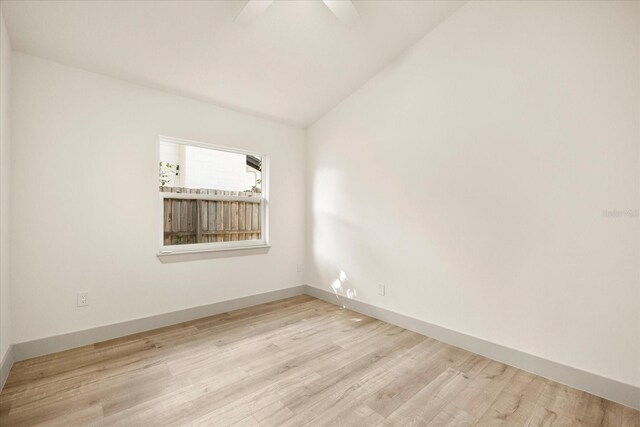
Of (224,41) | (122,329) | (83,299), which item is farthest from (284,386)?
(224,41)

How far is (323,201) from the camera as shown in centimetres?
387

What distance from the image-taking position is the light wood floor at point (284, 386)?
5.41 feet

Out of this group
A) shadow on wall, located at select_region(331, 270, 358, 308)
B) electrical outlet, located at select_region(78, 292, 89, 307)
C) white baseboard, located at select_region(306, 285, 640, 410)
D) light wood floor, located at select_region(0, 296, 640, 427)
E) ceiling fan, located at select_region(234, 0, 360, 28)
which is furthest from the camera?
shadow on wall, located at select_region(331, 270, 358, 308)

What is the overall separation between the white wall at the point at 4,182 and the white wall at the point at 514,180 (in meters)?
2.98

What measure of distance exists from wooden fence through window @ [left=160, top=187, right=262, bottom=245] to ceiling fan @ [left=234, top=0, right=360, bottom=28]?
1807 mm

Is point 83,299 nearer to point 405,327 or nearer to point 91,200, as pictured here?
point 91,200

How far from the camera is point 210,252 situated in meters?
3.24

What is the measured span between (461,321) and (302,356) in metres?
1.41

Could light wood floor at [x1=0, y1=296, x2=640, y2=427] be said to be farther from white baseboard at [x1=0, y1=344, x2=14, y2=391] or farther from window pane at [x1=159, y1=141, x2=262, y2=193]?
window pane at [x1=159, y1=141, x2=262, y2=193]

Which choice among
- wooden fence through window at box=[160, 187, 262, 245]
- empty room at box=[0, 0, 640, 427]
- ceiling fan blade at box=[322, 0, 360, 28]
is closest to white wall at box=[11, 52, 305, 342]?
empty room at box=[0, 0, 640, 427]

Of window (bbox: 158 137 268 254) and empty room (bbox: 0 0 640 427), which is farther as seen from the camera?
window (bbox: 158 137 268 254)

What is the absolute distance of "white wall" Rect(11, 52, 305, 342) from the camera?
7.38 ft

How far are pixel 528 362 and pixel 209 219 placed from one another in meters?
3.28

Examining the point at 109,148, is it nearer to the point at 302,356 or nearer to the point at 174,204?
the point at 174,204
